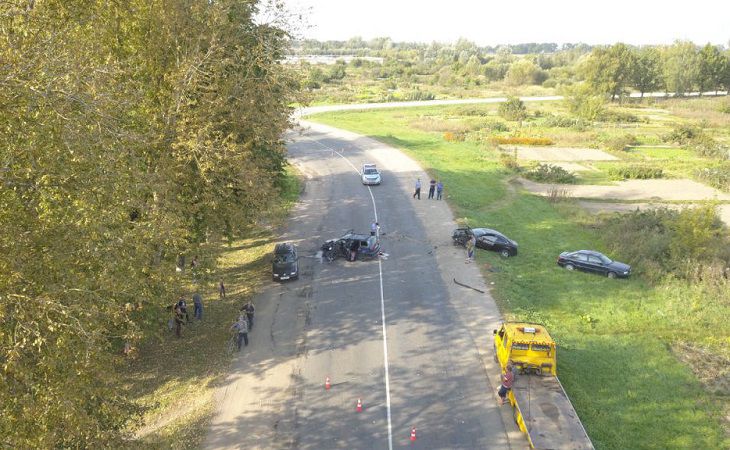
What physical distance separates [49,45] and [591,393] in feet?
61.8

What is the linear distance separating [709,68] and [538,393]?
423ft

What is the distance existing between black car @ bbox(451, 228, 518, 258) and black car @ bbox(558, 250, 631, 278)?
2.94 metres

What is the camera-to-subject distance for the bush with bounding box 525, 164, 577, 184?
47438 mm

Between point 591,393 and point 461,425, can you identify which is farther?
point 591,393

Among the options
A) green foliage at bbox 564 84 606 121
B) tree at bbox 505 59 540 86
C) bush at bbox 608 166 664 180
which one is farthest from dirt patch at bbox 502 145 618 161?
tree at bbox 505 59 540 86

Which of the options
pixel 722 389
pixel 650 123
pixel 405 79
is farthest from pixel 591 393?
pixel 405 79

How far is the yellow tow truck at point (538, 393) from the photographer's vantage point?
14.8 meters

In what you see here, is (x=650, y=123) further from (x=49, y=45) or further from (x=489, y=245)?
(x=49, y=45)

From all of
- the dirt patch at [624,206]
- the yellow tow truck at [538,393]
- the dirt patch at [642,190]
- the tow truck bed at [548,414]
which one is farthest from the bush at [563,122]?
the tow truck bed at [548,414]

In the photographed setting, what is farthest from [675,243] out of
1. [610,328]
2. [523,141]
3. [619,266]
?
[523,141]

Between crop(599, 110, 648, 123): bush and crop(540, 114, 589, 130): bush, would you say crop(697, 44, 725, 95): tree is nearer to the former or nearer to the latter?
crop(599, 110, 648, 123): bush

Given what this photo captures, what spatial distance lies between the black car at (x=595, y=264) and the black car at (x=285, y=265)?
48.4 feet

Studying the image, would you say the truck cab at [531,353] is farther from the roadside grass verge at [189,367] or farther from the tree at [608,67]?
the tree at [608,67]

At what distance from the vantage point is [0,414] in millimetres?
9164
